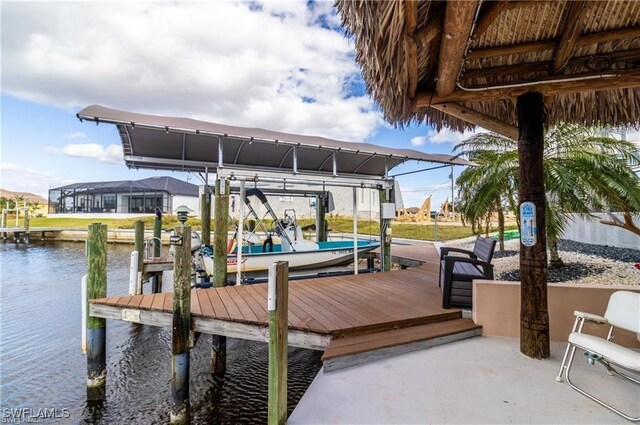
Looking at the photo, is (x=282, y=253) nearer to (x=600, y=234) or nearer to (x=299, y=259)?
(x=299, y=259)

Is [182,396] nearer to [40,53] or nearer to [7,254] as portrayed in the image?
[40,53]

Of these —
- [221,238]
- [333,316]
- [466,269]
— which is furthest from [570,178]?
[221,238]

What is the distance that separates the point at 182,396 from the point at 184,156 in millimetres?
5486

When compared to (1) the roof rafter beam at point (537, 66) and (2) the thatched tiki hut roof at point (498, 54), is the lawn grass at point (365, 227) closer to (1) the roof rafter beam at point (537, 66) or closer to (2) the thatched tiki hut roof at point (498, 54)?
(2) the thatched tiki hut roof at point (498, 54)

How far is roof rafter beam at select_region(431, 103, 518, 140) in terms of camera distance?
3.06 meters

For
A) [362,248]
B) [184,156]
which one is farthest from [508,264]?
[184,156]

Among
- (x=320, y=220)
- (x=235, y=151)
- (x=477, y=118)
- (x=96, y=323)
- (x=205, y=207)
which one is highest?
(x=235, y=151)

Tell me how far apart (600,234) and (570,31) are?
956cm

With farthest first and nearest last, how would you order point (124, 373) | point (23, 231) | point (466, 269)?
point (23, 231), point (124, 373), point (466, 269)

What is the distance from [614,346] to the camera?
81.5 inches

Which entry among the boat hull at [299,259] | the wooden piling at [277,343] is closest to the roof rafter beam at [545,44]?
the wooden piling at [277,343]
